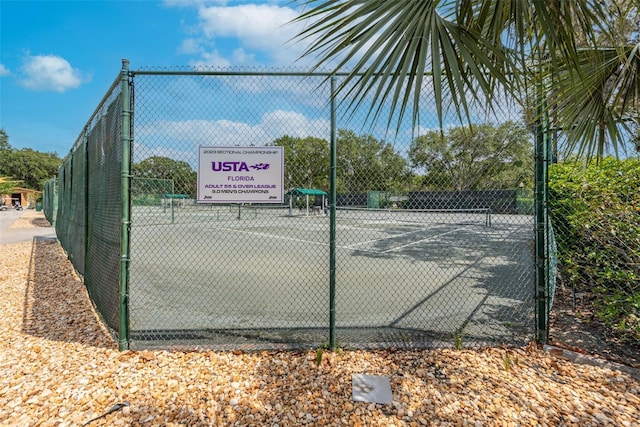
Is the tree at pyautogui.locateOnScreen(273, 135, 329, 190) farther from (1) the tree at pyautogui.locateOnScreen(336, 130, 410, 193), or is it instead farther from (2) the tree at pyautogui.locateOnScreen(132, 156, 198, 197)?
(2) the tree at pyautogui.locateOnScreen(132, 156, 198, 197)

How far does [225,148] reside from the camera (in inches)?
128

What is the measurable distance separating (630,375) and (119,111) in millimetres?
5321

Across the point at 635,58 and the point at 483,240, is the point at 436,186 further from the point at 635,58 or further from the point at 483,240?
the point at 483,240

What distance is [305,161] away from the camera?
3.46m

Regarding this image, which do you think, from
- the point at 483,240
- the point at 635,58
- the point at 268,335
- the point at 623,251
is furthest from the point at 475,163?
the point at 483,240

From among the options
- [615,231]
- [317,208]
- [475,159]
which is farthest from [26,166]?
[615,231]

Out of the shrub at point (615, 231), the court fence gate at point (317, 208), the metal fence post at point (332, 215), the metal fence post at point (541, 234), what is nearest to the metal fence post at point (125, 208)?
the court fence gate at point (317, 208)

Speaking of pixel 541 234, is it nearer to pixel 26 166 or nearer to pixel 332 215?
pixel 332 215

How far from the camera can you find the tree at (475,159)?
335 centimetres

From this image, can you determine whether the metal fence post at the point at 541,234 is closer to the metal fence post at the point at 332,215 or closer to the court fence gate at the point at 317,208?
the court fence gate at the point at 317,208

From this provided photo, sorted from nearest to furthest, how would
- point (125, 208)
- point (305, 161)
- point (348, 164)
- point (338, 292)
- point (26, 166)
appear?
point (125, 208) → point (348, 164) → point (305, 161) → point (338, 292) → point (26, 166)

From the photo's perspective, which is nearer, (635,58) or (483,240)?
(635,58)

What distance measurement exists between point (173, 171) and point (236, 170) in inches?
28.8

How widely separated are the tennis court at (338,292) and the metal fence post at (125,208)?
277 millimetres
